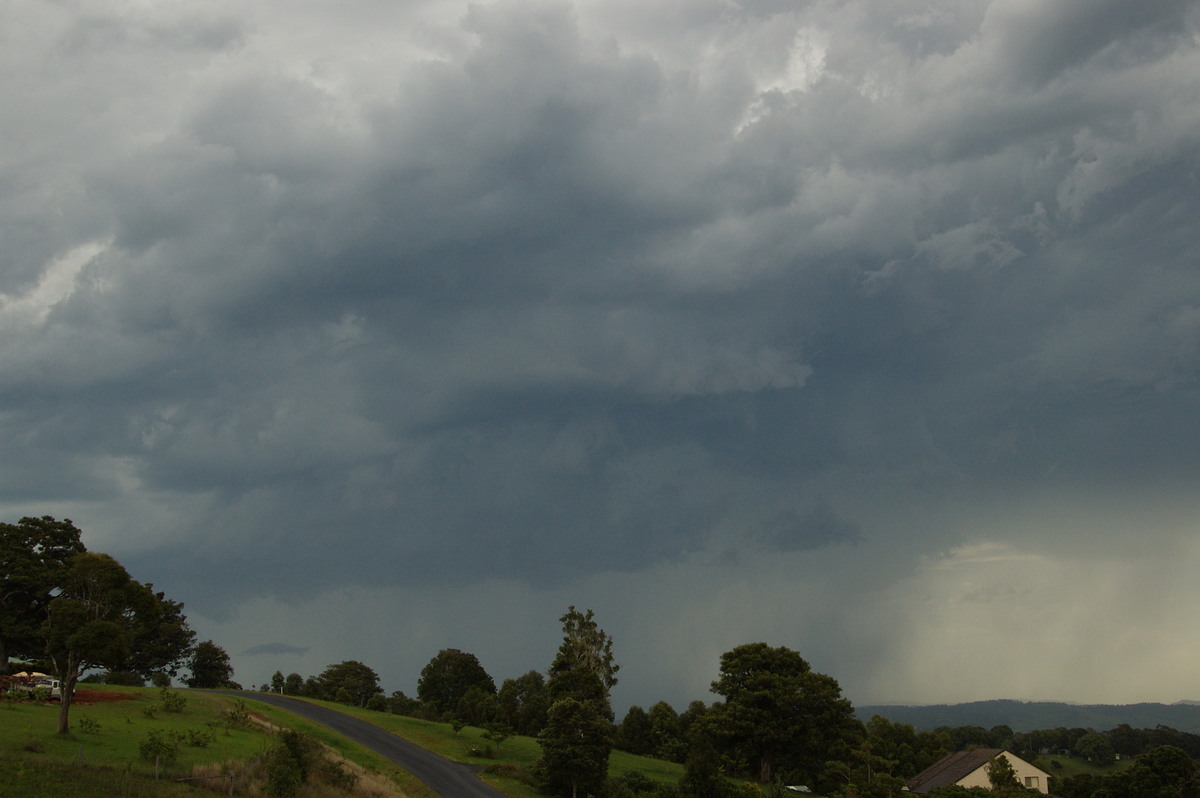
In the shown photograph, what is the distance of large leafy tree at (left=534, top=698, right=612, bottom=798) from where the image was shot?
2367 inches

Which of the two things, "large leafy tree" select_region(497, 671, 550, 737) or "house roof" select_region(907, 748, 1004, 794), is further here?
"large leafy tree" select_region(497, 671, 550, 737)

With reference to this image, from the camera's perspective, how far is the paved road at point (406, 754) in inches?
2297

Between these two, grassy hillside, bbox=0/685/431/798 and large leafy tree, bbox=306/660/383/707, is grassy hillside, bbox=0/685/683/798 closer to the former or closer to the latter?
grassy hillside, bbox=0/685/431/798

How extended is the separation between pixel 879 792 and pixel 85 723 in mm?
64062

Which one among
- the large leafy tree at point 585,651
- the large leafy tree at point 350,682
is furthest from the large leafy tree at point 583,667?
the large leafy tree at point 350,682

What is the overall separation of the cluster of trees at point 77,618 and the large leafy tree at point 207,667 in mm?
134

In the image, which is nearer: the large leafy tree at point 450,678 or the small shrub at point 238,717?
the small shrub at point 238,717

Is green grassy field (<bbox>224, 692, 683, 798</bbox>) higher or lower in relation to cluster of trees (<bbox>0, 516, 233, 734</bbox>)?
lower

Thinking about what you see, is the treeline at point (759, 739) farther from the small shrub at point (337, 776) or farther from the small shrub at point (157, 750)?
the small shrub at point (157, 750)

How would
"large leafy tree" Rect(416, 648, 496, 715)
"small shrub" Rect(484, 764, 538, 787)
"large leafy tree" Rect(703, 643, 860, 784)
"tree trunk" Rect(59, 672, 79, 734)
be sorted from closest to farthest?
"tree trunk" Rect(59, 672, 79, 734)
"small shrub" Rect(484, 764, 538, 787)
"large leafy tree" Rect(703, 643, 860, 784)
"large leafy tree" Rect(416, 648, 496, 715)

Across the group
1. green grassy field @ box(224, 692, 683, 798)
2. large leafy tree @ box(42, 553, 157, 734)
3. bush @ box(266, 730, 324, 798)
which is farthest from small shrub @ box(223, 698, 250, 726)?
bush @ box(266, 730, 324, 798)

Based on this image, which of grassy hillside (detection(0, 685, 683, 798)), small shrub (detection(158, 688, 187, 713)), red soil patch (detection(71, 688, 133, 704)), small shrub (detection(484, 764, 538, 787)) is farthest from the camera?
small shrub (detection(484, 764, 538, 787))

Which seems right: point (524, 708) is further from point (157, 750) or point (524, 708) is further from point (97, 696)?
point (157, 750)

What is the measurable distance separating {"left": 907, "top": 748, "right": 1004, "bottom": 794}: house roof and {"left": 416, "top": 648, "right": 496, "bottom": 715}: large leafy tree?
62.4m
